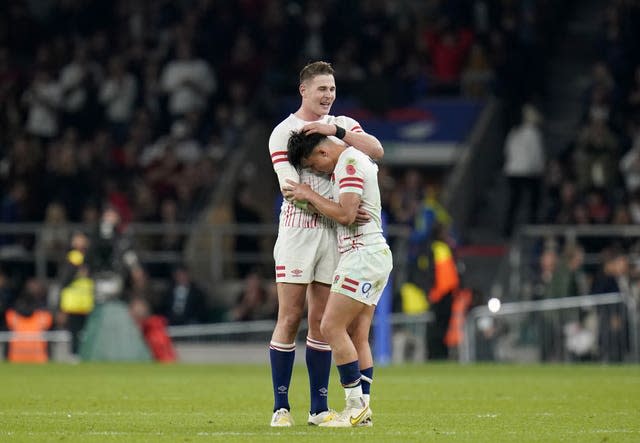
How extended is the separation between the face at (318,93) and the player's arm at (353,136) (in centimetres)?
23

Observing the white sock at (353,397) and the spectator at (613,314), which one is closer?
the white sock at (353,397)

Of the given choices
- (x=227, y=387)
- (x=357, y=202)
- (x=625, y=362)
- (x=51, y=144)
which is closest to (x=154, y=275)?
(x=51, y=144)

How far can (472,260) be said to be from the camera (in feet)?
85.6

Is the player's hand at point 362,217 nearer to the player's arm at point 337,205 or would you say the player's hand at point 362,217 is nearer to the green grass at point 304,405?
the player's arm at point 337,205

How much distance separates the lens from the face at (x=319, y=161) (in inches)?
420

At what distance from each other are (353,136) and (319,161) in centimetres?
29

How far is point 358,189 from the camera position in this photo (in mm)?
10523

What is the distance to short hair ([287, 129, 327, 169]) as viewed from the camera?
1062 centimetres

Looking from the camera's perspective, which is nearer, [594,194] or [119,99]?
[594,194]

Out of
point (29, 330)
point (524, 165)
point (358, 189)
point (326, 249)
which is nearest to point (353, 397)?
point (326, 249)

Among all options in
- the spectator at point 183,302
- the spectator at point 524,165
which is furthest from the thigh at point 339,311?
the spectator at point 524,165

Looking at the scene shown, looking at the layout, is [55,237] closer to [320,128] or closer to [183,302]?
[183,302]

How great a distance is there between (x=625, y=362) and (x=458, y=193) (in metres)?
6.01

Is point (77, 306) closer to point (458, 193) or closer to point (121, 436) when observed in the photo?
point (458, 193)
